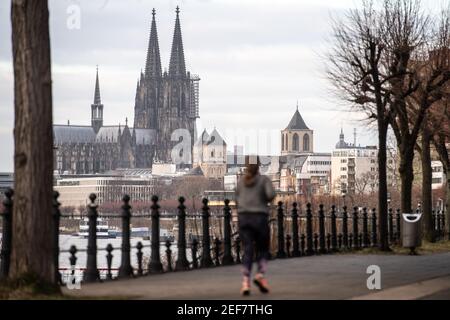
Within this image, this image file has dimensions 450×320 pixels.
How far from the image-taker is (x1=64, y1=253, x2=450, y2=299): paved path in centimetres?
1638

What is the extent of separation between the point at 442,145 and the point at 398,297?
3784 centimetres

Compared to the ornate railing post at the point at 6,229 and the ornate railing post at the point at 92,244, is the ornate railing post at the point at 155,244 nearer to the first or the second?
the ornate railing post at the point at 92,244

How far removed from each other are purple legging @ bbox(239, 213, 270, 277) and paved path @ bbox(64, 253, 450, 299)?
0.38 metres

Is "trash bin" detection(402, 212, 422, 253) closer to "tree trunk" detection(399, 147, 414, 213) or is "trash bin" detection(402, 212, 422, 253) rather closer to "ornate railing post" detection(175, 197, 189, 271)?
"tree trunk" detection(399, 147, 414, 213)

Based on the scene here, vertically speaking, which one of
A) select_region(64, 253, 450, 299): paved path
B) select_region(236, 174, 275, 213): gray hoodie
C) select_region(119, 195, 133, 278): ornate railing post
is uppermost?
select_region(236, 174, 275, 213): gray hoodie

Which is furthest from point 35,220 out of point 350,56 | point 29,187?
point 350,56

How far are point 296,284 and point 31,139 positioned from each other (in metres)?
4.50

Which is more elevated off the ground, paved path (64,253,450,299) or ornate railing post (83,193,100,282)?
ornate railing post (83,193,100,282)

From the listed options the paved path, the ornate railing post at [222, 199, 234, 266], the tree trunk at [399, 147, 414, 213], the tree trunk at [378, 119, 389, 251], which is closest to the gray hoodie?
the paved path

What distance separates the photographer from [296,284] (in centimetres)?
1836

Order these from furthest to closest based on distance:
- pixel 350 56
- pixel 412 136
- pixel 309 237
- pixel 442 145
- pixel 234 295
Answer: pixel 442 145
pixel 350 56
pixel 412 136
pixel 309 237
pixel 234 295

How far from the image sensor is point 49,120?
53.1 ft

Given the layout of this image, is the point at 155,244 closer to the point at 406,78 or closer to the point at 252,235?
the point at 252,235
